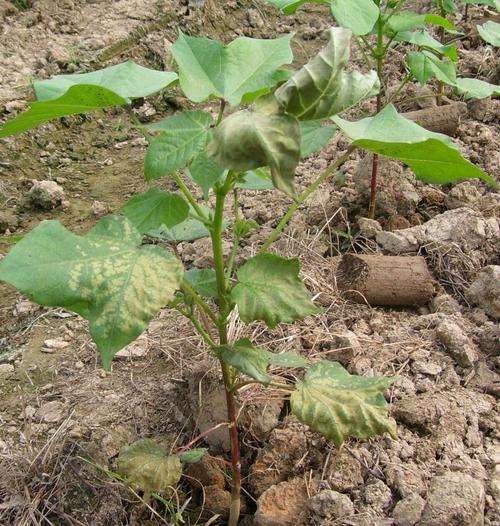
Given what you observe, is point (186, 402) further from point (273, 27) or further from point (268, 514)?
point (273, 27)

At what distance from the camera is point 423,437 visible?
152 centimetres

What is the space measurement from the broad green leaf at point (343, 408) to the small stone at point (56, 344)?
3.11 ft

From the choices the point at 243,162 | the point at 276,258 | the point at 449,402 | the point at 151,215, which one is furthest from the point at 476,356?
the point at 243,162

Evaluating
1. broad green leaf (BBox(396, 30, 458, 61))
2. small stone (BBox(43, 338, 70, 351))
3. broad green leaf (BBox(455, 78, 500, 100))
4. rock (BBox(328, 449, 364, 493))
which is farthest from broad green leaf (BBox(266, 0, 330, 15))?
rock (BBox(328, 449, 364, 493))

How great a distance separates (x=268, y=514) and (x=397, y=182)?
1.32 m

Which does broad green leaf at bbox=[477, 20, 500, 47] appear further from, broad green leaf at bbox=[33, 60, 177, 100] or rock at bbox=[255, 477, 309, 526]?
rock at bbox=[255, 477, 309, 526]

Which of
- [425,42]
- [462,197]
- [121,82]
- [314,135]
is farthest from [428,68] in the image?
[121,82]

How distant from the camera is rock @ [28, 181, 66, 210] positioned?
2.71 meters

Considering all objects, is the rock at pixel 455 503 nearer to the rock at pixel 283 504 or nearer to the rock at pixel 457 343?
the rock at pixel 283 504

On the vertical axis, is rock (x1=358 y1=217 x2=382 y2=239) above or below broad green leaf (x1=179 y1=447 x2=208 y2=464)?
below

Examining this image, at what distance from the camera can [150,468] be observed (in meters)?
1.33

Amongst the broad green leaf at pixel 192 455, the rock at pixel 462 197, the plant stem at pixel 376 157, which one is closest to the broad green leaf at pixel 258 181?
the broad green leaf at pixel 192 455

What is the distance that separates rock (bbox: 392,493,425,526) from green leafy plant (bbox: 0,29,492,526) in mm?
249

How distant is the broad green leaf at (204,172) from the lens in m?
1.00
